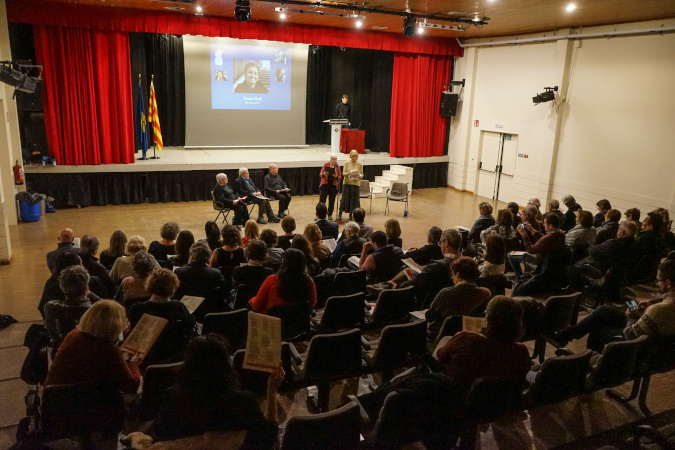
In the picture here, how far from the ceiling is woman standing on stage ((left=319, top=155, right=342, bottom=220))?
281 centimetres

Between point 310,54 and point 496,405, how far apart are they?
1356 centimetres

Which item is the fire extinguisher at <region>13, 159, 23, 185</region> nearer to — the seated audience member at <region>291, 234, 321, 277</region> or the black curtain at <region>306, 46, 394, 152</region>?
the seated audience member at <region>291, 234, 321, 277</region>

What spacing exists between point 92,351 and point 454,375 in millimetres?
1976

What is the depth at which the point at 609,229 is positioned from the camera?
20.7 feet

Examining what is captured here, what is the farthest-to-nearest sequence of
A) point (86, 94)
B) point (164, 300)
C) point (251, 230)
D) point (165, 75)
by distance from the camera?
point (165, 75)
point (86, 94)
point (251, 230)
point (164, 300)

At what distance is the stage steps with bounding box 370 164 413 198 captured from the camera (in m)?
11.7

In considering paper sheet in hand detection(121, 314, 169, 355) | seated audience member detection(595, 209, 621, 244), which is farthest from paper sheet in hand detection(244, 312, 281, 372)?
seated audience member detection(595, 209, 621, 244)

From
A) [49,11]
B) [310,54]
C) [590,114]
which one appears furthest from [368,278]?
[310,54]

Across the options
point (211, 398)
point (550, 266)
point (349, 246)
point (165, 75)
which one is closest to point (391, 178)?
point (165, 75)

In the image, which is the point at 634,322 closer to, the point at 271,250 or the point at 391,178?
the point at 271,250

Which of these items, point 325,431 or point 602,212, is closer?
point 325,431

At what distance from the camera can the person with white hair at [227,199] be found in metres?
9.12

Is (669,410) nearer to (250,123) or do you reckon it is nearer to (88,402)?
(88,402)

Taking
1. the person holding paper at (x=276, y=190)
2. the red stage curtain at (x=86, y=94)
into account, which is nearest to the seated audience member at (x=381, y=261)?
the person holding paper at (x=276, y=190)
